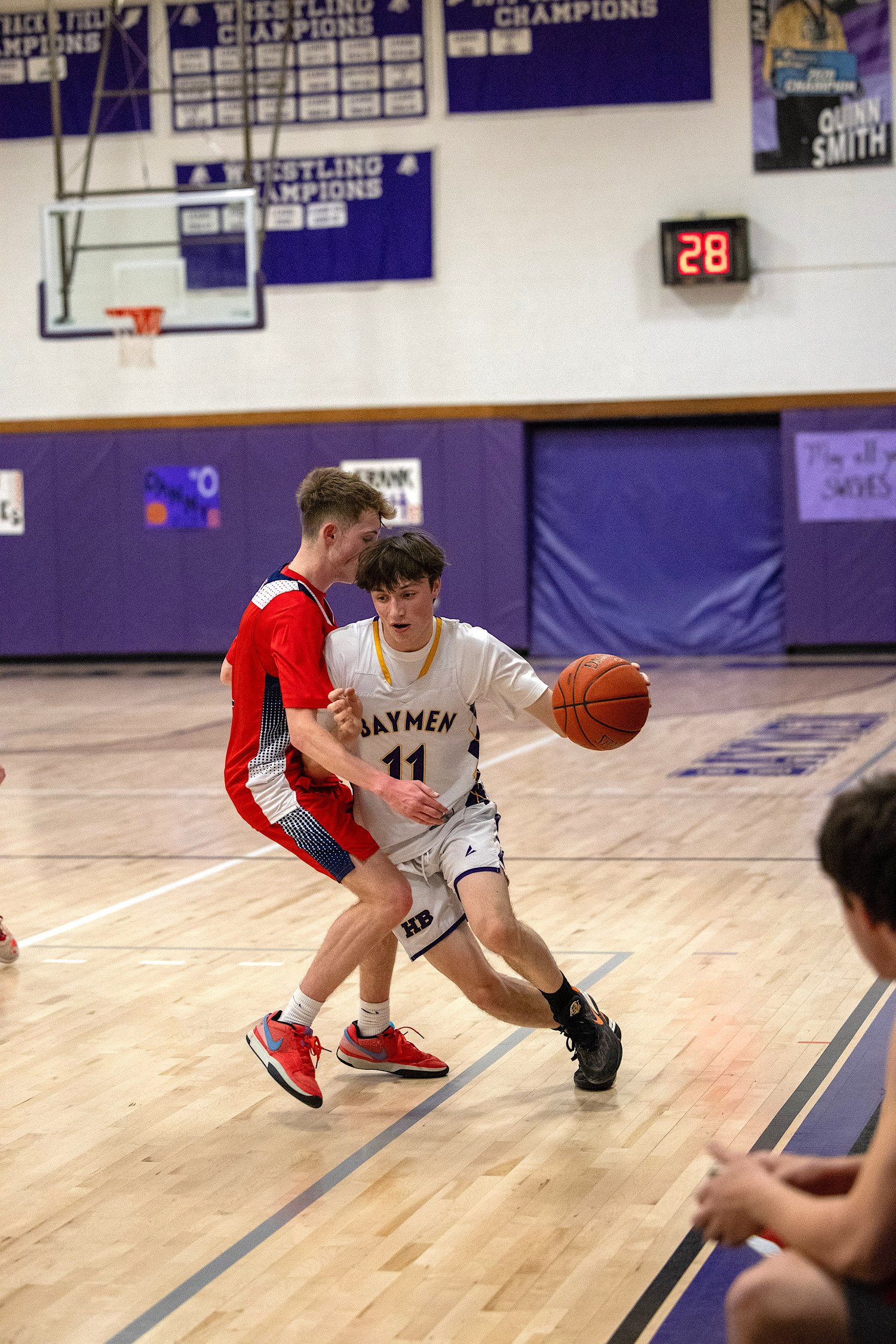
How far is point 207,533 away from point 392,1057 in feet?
45.8

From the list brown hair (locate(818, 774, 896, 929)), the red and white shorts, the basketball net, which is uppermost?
the basketball net

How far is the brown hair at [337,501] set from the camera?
4102mm

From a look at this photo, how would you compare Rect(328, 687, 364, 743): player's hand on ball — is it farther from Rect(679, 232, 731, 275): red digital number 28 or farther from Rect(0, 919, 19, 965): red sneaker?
Rect(679, 232, 731, 275): red digital number 28

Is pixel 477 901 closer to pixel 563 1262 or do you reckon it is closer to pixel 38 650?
pixel 563 1262

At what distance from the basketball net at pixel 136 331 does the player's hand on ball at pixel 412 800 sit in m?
12.1

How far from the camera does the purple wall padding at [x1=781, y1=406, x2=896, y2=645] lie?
16.5 m

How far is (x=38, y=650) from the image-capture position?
18.5m

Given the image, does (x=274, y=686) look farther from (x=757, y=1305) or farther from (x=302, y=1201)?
(x=757, y=1305)

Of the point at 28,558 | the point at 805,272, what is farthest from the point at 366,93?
the point at 28,558

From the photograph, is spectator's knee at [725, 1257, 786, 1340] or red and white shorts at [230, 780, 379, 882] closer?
spectator's knee at [725, 1257, 786, 1340]

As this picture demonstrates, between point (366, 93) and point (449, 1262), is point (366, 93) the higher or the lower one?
the higher one

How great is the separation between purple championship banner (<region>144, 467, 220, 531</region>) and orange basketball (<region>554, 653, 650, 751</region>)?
14.1 m

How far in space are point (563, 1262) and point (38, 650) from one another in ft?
53.0

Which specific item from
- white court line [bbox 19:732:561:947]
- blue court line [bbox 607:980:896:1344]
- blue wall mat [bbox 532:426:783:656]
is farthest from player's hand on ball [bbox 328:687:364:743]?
blue wall mat [bbox 532:426:783:656]
